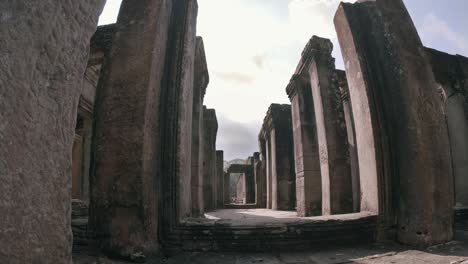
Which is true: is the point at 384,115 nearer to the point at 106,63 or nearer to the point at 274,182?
the point at 106,63

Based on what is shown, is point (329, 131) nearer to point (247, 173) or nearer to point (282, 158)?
point (282, 158)

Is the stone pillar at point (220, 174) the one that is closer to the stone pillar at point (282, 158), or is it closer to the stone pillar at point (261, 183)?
the stone pillar at point (261, 183)

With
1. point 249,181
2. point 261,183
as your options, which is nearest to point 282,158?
point 261,183

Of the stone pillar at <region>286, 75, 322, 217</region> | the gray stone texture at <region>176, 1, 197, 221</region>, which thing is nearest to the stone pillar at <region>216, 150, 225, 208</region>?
the stone pillar at <region>286, 75, 322, 217</region>

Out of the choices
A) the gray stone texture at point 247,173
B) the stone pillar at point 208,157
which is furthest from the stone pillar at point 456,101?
the gray stone texture at point 247,173

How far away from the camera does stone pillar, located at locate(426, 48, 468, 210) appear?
574cm

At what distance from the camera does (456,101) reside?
6.07 meters

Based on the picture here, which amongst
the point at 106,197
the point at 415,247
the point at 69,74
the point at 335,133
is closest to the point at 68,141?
the point at 69,74

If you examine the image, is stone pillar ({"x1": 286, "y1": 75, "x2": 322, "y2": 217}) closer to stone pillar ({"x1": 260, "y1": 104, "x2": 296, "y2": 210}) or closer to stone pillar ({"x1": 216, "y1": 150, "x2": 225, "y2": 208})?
stone pillar ({"x1": 260, "y1": 104, "x2": 296, "y2": 210})

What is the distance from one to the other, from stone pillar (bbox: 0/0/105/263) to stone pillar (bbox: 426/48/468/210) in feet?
22.2

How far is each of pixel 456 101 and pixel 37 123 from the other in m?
7.68

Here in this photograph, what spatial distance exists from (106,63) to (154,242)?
85.2 inches

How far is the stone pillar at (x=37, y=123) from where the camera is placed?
1019mm

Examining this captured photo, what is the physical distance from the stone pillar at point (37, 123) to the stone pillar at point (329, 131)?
4875 mm
